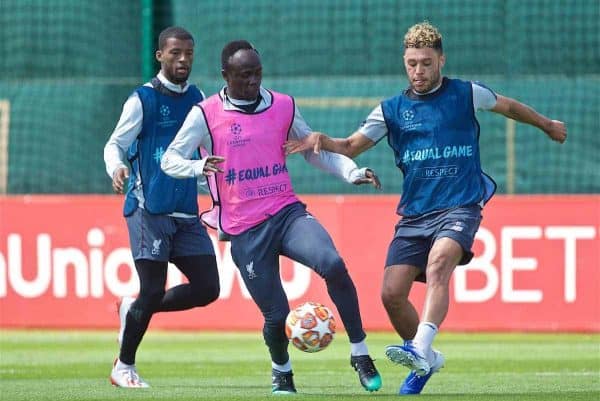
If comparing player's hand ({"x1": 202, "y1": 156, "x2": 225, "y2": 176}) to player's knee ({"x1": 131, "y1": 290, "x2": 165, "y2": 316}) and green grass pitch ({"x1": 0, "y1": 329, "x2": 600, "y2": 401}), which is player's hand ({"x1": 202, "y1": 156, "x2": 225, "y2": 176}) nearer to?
green grass pitch ({"x1": 0, "y1": 329, "x2": 600, "y2": 401})

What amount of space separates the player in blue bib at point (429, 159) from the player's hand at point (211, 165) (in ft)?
1.77

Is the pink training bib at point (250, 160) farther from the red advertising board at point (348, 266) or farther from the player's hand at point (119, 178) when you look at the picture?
the red advertising board at point (348, 266)

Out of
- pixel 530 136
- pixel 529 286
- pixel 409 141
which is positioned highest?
pixel 409 141

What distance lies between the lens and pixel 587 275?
15383 millimetres

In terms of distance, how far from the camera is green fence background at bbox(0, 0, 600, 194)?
1805 centimetres

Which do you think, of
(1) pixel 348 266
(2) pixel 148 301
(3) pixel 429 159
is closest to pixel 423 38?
(3) pixel 429 159

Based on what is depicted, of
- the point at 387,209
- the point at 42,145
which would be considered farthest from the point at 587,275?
the point at 42,145

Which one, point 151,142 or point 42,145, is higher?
point 151,142

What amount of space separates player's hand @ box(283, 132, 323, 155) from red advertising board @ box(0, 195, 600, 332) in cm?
663

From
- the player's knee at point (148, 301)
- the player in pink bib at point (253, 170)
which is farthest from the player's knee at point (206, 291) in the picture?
the player in pink bib at point (253, 170)

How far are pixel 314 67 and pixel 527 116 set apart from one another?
33.0 feet

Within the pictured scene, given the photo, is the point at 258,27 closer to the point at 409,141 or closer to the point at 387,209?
the point at 387,209

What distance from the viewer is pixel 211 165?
8812mm

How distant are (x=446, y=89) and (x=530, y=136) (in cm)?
892
